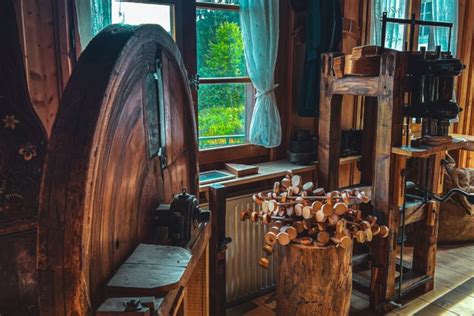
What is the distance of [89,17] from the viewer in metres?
1.88

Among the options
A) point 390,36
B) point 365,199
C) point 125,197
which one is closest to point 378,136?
point 365,199

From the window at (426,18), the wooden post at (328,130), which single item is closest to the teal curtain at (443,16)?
the window at (426,18)

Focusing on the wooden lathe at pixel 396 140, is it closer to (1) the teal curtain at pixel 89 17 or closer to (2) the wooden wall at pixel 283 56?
(2) the wooden wall at pixel 283 56

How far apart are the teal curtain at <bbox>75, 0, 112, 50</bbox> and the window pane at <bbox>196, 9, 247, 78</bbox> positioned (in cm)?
78

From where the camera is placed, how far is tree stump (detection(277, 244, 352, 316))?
2.12m

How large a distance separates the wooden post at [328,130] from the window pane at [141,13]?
102 cm

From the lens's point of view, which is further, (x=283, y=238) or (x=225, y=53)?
(x=225, y=53)

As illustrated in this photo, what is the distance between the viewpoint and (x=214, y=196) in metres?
1.86

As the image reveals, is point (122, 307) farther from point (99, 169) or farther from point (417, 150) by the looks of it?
point (417, 150)

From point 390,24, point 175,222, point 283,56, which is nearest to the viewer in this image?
point 175,222

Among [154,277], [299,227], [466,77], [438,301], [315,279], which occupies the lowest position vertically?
[438,301]

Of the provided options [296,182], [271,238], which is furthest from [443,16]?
[271,238]

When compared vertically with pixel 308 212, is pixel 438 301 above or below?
below

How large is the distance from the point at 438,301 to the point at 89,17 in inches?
105
